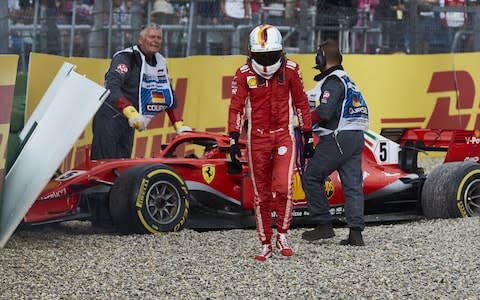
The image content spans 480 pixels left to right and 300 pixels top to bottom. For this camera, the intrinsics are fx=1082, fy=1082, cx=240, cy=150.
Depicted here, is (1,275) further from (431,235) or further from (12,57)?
(431,235)

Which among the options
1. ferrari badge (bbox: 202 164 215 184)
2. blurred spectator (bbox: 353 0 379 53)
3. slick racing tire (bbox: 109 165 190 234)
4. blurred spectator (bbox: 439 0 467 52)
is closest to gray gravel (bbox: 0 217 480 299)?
slick racing tire (bbox: 109 165 190 234)

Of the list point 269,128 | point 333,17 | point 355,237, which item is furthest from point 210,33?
point 269,128

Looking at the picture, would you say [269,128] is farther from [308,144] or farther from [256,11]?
[256,11]

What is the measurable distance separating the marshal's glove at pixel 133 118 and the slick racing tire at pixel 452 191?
257 centimetres

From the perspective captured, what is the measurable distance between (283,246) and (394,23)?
320 inches

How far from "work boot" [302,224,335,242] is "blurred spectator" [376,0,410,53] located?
23.6ft

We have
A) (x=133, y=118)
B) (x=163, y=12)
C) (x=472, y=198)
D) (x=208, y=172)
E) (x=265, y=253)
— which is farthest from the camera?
(x=163, y=12)

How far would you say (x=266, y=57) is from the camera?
24.2ft

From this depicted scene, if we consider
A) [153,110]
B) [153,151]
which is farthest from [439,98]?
[153,110]

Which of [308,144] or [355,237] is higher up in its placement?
[308,144]

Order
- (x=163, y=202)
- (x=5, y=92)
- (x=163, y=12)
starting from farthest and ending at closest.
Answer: (x=163, y=12) → (x=163, y=202) → (x=5, y=92)

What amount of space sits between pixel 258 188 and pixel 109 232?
1801 mm

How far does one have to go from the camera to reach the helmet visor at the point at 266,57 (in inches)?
290

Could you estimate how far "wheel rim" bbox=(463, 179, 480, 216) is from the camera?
31.2ft
